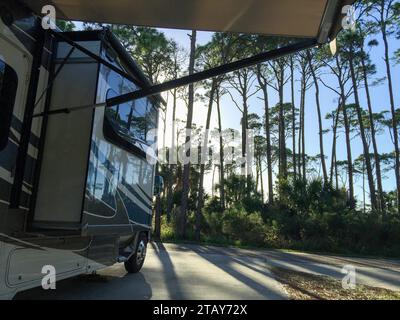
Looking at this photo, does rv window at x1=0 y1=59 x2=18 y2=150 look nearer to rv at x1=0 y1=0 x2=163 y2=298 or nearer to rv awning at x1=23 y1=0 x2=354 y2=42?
rv at x1=0 y1=0 x2=163 y2=298

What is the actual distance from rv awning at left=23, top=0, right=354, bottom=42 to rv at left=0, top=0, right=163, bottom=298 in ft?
2.04

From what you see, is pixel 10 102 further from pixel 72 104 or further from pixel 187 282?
pixel 187 282

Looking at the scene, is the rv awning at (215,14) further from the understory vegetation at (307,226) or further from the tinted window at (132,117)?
the understory vegetation at (307,226)

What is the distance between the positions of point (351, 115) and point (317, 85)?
22.9 ft

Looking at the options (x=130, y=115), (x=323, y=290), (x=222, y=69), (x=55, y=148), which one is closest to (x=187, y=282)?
(x=323, y=290)

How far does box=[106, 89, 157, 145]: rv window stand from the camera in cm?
577

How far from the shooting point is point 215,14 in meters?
4.31

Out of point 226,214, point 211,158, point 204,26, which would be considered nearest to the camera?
point 204,26

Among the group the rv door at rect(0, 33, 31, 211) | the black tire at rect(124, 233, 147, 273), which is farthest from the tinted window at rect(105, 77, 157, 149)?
the black tire at rect(124, 233, 147, 273)

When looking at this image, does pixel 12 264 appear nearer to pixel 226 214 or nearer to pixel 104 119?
pixel 104 119

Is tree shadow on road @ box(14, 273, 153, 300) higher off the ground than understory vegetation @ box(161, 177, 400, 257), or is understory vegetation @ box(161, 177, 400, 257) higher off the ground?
understory vegetation @ box(161, 177, 400, 257)

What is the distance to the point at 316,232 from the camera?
67.4ft

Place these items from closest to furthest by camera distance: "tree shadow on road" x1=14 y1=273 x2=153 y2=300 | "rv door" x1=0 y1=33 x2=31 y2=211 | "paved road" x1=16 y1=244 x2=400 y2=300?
"rv door" x1=0 y1=33 x2=31 y2=211 → "tree shadow on road" x1=14 y1=273 x2=153 y2=300 → "paved road" x1=16 y1=244 x2=400 y2=300

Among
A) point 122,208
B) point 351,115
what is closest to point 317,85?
point 351,115
